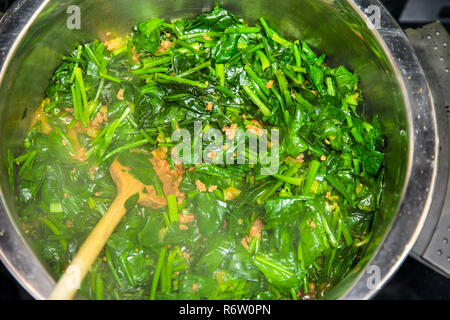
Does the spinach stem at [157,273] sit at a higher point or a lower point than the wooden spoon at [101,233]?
lower

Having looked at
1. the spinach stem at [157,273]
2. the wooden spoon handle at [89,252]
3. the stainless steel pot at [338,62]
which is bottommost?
the spinach stem at [157,273]

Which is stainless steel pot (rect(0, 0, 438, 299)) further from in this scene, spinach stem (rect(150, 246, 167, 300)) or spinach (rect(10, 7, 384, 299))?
spinach stem (rect(150, 246, 167, 300))

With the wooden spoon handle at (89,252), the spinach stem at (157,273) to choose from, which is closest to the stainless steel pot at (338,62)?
the wooden spoon handle at (89,252)

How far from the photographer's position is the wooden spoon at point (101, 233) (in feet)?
5.58

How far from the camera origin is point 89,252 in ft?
6.34

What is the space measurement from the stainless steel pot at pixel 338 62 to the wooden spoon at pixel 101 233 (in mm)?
78

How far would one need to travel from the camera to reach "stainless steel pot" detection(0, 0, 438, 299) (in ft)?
5.46

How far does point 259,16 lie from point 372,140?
3.77 feet

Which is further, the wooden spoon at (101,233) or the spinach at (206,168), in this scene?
the spinach at (206,168)

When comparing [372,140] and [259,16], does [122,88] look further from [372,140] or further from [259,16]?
[372,140]

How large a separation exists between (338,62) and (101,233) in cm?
191

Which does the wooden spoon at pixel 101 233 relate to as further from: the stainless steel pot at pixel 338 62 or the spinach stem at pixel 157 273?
the spinach stem at pixel 157 273


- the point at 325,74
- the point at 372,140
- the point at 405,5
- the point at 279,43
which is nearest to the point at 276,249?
the point at 372,140

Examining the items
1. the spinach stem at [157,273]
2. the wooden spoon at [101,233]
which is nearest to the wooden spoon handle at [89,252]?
the wooden spoon at [101,233]
